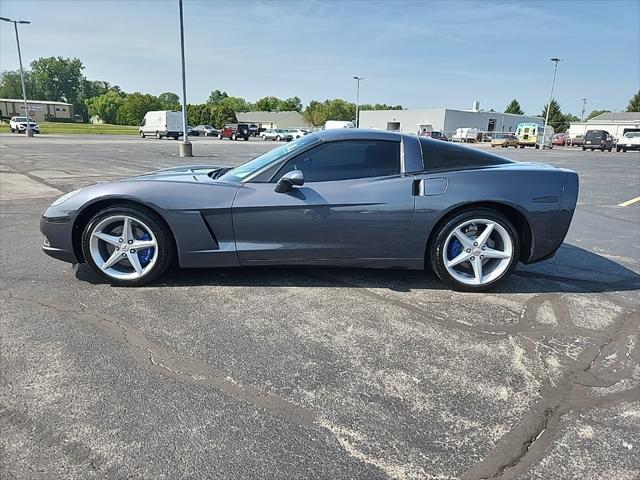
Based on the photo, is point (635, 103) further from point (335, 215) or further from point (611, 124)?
point (335, 215)

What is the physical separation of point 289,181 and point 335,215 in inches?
18.0

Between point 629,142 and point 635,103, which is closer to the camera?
point 629,142

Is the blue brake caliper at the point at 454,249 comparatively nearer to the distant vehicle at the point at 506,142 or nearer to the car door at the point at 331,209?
the car door at the point at 331,209

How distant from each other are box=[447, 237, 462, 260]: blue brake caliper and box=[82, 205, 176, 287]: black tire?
2.28 meters

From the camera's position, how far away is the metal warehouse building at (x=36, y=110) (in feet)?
275

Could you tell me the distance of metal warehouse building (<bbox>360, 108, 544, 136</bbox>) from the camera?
69606mm

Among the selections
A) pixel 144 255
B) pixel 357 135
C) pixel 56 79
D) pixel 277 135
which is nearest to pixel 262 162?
pixel 357 135

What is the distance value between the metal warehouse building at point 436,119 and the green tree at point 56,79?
99386 mm

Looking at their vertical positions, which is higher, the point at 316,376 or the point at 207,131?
the point at 207,131

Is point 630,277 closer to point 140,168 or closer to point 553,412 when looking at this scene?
point 553,412

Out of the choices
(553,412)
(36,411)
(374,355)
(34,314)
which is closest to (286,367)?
(374,355)

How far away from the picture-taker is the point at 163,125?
41.0 metres

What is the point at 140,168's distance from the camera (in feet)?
44.9

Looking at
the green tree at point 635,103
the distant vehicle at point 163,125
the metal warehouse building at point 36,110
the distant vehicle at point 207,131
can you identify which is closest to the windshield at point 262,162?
the distant vehicle at point 163,125
